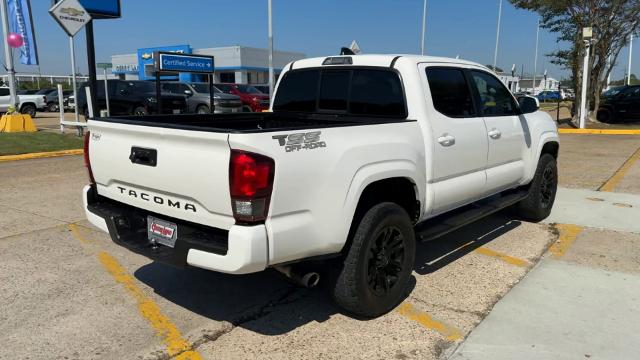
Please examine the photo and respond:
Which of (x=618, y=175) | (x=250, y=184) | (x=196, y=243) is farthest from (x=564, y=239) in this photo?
(x=618, y=175)

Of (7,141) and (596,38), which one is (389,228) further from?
(596,38)

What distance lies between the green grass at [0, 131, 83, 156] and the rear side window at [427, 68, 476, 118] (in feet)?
33.5

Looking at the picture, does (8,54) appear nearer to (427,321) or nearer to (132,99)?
(132,99)

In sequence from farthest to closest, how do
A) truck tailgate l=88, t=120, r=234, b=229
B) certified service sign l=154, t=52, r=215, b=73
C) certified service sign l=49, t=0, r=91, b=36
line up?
certified service sign l=49, t=0, r=91, b=36
certified service sign l=154, t=52, r=215, b=73
truck tailgate l=88, t=120, r=234, b=229

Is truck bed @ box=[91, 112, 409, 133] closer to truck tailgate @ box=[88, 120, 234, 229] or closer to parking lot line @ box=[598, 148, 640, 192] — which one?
truck tailgate @ box=[88, 120, 234, 229]

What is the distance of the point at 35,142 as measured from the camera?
13.0 metres

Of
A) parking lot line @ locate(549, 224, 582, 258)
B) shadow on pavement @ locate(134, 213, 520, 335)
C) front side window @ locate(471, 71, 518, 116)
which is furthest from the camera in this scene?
parking lot line @ locate(549, 224, 582, 258)

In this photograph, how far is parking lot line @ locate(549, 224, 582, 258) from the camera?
514cm

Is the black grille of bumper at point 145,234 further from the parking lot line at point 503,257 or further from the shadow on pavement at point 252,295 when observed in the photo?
the parking lot line at point 503,257

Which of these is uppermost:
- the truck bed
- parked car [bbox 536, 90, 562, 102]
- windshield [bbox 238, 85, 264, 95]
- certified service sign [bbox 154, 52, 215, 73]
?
certified service sign [bbox 154, 52, 215, 73]

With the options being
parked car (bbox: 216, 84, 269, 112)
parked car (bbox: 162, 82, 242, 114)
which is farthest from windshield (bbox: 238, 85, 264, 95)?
parked car (bbox: 162, 82, 242, 114)

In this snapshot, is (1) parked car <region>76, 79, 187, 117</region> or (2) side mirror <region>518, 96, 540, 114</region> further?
(1) parked car <region>76, 79, 187, 117</region>

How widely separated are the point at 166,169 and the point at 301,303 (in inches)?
59.8

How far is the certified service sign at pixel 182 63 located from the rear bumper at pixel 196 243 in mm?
7041
